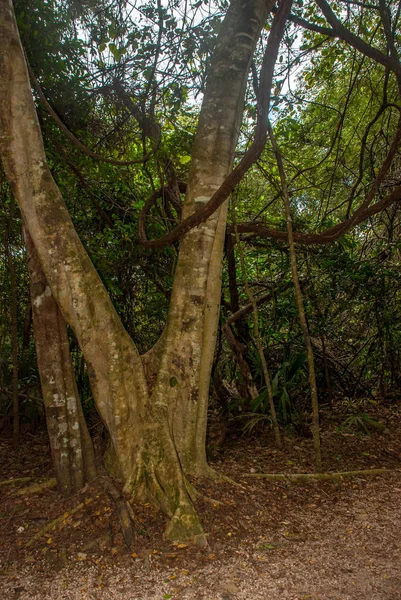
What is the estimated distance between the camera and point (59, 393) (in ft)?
11.6

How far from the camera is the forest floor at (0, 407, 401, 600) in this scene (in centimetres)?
252

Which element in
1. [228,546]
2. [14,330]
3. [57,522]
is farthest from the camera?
[14,330]

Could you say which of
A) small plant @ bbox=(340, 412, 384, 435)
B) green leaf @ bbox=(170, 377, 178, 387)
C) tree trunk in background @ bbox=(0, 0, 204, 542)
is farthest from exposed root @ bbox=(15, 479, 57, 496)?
small plant @ bbox=(340, 412, 384, 435)

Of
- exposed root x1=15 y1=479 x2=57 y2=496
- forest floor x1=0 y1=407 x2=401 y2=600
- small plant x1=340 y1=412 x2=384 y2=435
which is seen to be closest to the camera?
forest floor x1=0 y1=407 x2=401 y2=600

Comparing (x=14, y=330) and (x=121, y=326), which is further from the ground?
(x=14, y=330)

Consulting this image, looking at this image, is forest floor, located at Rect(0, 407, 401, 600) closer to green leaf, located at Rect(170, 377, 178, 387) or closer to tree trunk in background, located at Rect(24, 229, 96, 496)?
tree trunk in background, located at Rect(24, 229, 96, 496)

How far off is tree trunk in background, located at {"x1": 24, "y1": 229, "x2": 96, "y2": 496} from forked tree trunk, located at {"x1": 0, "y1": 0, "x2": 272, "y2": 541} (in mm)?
217

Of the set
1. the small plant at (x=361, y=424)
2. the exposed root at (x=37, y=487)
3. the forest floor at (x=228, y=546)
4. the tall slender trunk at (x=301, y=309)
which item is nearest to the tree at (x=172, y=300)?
the forest floor at (x=228, y=546)

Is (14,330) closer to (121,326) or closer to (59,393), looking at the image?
(59,393)

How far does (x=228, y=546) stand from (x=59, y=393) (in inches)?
63.0

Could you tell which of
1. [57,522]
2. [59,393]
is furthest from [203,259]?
[57,522]

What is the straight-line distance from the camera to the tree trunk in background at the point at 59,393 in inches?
138

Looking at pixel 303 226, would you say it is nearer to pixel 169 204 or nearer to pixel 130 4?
pixel 169 204

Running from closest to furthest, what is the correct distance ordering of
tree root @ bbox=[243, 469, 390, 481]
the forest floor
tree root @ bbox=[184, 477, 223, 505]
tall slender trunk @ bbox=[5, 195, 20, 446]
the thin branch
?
the forest floor
the thin branch
tree root @ bbox=[184, 477, 223, 505]
tree root @ bbox=[243, 469, 390, 481]
tall slender trunk @ bbox=[5, 195, 20, 446]
